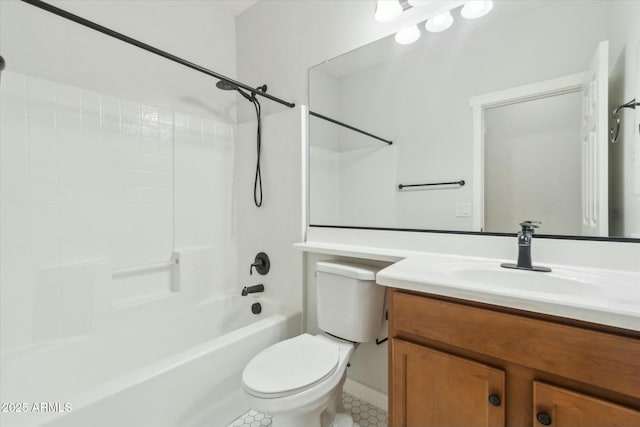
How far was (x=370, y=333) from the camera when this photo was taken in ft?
4.47

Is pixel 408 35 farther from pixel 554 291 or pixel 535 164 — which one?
pixel 554 291

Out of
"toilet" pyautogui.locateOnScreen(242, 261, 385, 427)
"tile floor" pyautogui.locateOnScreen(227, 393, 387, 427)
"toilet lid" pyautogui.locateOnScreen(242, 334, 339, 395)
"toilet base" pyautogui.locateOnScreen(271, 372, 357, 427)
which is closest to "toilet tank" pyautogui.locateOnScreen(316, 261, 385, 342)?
"toilet" pyautogui.locateOnScreen(242, 261, 385, 427)

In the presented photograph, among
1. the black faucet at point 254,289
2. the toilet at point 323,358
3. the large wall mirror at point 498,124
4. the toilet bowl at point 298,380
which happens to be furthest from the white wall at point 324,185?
the toilet bowl at point 298,380

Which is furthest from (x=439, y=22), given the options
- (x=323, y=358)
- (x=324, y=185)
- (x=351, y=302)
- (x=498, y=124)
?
(x=323, y=358)

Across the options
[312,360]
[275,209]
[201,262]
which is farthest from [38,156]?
[312,360]

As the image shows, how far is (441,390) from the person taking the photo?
2.84 ft

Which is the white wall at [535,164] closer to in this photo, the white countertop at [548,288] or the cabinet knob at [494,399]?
the white countertop at [548,288]

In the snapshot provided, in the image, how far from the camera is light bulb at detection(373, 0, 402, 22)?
142 centimetres

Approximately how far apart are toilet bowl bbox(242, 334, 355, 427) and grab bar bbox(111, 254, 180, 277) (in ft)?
3.44

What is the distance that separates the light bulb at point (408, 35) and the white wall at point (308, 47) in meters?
0.06

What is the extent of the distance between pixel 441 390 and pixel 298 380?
51 cm

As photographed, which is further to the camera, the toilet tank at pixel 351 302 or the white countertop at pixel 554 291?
the toilet tank at pixel 351 302

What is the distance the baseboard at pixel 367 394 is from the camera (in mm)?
1521

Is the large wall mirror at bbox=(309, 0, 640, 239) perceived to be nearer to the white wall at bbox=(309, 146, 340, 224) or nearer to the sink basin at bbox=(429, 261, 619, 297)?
the white wall at bbox=(309, 146, 340, 224)
